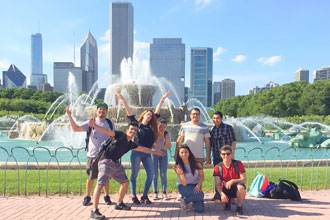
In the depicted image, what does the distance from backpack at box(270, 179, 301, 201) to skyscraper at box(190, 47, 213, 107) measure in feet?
577

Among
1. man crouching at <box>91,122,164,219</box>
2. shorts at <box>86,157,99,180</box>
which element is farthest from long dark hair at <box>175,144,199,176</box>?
shorts at <box>86,157,99,180</box>

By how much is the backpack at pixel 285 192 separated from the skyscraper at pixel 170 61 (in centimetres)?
16333

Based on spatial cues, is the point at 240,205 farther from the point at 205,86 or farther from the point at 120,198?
the point at 205,86

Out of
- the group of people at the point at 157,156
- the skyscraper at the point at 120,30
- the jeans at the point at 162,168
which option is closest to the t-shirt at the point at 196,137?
the group of people at the point at 157,156

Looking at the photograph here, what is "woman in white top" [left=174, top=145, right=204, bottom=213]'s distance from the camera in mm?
5438

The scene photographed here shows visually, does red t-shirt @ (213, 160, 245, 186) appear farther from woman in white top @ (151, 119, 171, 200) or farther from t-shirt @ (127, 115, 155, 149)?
t-shirt @ (127, 115, 155, 149)

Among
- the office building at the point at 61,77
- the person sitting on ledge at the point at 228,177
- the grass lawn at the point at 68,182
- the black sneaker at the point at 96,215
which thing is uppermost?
the office building at the point at 61,77

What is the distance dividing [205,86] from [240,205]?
181563 mm

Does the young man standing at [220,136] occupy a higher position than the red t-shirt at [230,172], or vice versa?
the young man standing at [220,136]

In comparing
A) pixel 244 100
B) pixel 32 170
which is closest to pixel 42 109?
pixel 244 100

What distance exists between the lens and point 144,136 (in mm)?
5758

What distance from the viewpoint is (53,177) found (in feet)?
25.4

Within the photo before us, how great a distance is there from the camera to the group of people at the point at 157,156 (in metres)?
5.24

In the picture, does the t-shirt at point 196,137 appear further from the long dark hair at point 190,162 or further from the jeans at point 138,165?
the jeans at point 138,165
